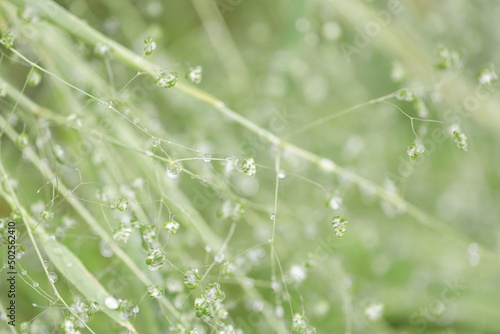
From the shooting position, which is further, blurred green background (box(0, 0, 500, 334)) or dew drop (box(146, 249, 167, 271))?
blurred green background (box(0, 0, 500, 334))

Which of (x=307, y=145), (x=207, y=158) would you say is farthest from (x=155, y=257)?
(x=307, y=145)

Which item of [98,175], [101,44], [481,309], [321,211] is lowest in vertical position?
[481,309]

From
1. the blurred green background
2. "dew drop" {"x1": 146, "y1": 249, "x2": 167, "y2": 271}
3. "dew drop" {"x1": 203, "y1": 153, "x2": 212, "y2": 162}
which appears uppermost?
"dew drop" {"x1": 203, "y1": 153, "x2": 212, "y2": 162}

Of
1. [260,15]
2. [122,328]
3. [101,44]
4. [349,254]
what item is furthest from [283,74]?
[122,328]

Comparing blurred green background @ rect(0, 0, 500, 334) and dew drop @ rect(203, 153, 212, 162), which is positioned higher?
dew drop @ rect(203, 153, 212, 162)

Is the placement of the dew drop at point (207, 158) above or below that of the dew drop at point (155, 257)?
above

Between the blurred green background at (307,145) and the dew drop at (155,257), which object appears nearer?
the dew drop at (155,257)

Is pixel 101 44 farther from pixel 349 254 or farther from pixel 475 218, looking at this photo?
pixel 475 218

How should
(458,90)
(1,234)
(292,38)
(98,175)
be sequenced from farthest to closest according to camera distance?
(458,90)
(292,38)
(98,175)
(1,234)

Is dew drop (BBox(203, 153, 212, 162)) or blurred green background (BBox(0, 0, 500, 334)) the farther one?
blurred green background (BBox(0, 0, 500, 334))
